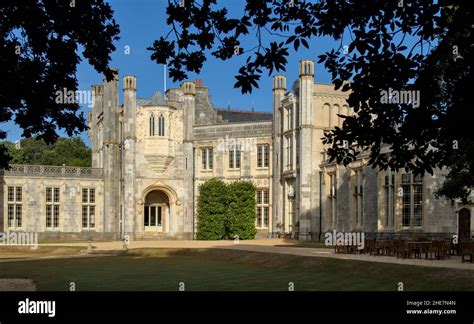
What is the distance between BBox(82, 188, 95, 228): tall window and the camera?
60625mm

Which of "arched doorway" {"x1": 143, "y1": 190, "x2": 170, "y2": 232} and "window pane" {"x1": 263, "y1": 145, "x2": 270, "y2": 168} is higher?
"window pane" {"x1": 263, "y1": 145, "x2": 270, "y2": 168}

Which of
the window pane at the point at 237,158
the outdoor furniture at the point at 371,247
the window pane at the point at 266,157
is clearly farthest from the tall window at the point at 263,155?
the outdoor furniture at the point at 371,247

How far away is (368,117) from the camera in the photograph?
38.9ft

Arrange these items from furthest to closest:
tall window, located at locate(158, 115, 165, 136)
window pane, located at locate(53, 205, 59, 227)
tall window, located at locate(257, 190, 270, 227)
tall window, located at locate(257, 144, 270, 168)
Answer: tall window, located at locate(158, 115, 165, 136)
tall window, located at locate(257, 144, 270, 168)
tall window, located at locate(257, 190, 270, 227)
window pane, located at locate(53, 205, 59, 227)

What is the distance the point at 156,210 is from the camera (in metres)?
63.1

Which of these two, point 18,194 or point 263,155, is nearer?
point 18,194

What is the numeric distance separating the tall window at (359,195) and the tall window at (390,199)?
3.26m

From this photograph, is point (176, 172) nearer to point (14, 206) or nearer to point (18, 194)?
point (18, 194)

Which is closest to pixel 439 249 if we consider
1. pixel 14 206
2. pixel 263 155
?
pixel 263 155

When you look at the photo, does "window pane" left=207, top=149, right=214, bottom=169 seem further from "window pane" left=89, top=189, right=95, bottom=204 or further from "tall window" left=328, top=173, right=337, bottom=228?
"tall window" left=328, top=173, right=337, bottom=228

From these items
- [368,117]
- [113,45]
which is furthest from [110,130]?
[368,117]

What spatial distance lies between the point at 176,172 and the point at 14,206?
14.5m

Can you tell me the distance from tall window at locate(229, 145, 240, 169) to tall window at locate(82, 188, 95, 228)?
513 inches

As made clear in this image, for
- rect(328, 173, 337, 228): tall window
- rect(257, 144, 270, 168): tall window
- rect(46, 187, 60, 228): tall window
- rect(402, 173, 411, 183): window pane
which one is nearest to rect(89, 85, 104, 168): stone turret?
rect(46, 187, 60, 228): tall window
